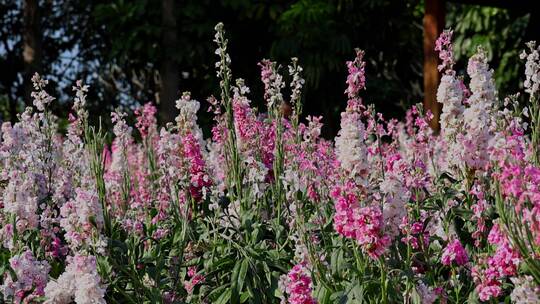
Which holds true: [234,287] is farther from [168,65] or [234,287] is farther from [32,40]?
[32,40]

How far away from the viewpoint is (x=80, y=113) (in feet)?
11.5

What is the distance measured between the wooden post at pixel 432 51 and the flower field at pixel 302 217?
4791mm

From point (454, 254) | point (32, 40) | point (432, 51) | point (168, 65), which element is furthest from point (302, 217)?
point (32, 40)

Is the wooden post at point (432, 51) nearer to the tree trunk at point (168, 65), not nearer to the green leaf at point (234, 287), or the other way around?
the tree trunk at point (168, 65)

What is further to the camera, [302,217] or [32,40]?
[32,40]

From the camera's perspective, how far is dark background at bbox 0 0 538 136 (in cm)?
1146

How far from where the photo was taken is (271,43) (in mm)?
13219

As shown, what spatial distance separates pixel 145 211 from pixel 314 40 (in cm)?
737

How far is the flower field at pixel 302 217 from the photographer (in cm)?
251

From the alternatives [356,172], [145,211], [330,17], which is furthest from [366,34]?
[356,172]

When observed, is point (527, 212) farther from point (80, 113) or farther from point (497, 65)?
point (497, 65)

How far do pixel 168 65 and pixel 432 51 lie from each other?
440 cm

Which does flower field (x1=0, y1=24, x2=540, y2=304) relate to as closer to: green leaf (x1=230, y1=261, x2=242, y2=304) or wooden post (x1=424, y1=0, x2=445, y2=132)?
green leaf (x1=230, y1=261, x2=242, y2=304)

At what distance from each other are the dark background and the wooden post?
5.49 ft
